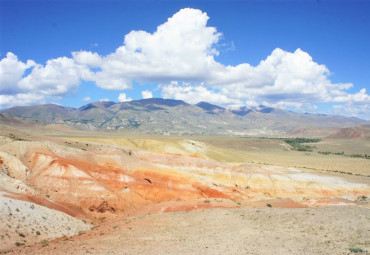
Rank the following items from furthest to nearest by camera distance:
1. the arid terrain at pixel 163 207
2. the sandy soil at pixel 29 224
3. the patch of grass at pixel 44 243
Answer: the sandy soil at pixel 29 224, the patch of grass at pixel 44 243, the arid terrain at pixel 163 207

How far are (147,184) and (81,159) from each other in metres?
10.7

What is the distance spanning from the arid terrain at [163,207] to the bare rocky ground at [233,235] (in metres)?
0.07

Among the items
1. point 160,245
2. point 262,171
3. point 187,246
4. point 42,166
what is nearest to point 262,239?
point 187,246

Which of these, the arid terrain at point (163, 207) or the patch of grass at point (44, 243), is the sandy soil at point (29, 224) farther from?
the patch of grass at point (44, 243)

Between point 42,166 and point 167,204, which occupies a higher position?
point 42,166

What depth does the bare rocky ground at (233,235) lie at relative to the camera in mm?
18438

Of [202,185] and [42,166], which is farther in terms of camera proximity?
[202,185]

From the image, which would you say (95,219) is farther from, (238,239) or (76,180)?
(238,239)

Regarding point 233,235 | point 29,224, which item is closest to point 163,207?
point 233,235

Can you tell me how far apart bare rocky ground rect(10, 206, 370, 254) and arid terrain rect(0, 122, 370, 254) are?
0.07 metres

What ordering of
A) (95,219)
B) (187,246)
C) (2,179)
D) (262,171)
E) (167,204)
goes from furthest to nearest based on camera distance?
(262,171) < (167,204) < (95,219) < (2,179) < (187,246)

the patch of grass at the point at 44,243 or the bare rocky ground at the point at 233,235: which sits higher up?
the bare rocky ground at the point at 233,235

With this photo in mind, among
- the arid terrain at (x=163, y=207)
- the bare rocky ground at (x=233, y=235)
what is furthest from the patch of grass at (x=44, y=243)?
the bare rocky ground at (x=233, y=235)

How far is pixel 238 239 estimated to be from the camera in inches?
816
